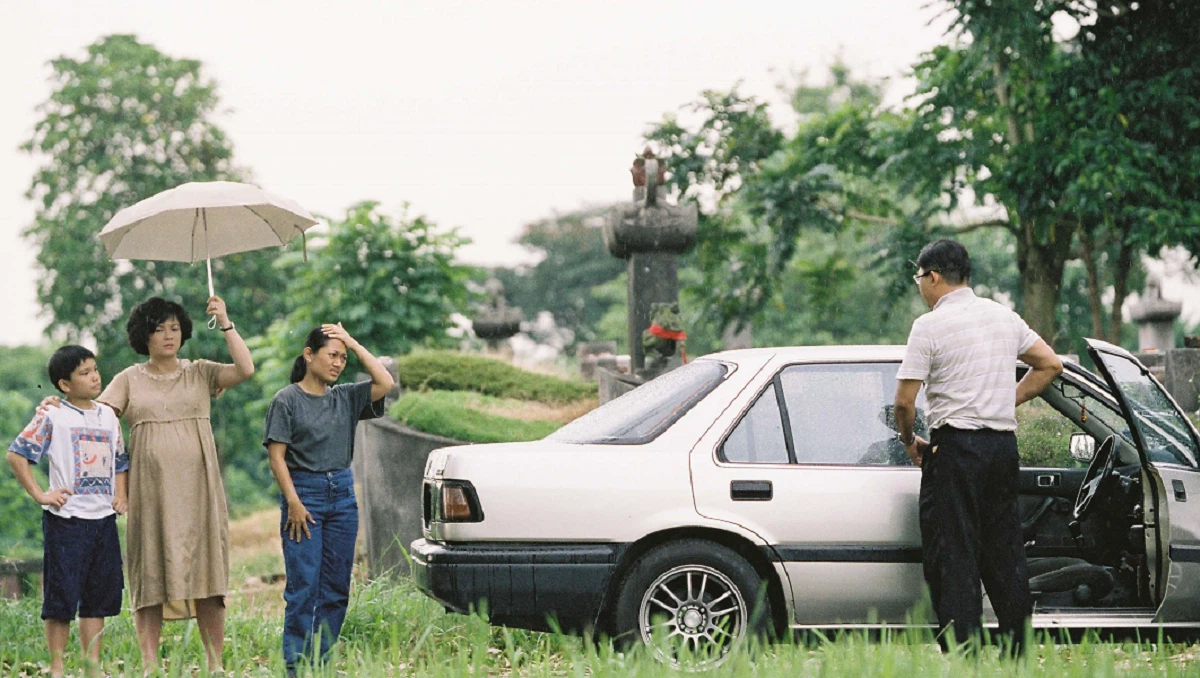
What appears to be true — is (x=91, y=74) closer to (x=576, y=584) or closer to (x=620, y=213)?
(x=620, y=213)

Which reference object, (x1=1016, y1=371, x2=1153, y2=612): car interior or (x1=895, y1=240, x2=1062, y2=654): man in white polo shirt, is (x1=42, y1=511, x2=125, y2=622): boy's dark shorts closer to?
(x1=895, y1=240, x2=1062, y2=654): man in white polo shirt

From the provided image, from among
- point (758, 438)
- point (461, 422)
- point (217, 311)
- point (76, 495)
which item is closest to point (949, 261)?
point (758, 438)

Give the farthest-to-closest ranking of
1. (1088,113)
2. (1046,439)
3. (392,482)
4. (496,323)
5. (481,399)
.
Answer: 1. (496,323)
2. (1088,113)
3. (481,399)
4. (392,482)
5. (1046,439)

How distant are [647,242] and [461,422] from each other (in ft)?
9.20

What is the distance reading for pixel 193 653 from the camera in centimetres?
703

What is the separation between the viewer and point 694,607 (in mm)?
5695

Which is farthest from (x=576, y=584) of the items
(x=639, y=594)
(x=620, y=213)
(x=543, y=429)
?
(x=620, y=213)

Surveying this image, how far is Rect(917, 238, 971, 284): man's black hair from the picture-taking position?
5762 mm

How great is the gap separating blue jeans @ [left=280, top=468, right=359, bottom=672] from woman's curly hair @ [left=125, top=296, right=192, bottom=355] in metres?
0.89

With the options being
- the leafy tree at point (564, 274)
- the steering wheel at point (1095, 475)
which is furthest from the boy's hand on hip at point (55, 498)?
the leafy tree at point (564, 274)

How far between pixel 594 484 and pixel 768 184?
16.1m

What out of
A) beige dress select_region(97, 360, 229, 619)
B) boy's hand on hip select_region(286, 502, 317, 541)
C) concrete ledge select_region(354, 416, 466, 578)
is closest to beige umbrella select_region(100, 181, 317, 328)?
beige dress select_region(97, 360, 229, 619)

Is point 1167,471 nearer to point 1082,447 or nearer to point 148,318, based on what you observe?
point 1082,447

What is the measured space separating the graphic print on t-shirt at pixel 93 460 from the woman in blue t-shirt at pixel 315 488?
721 millimetres
